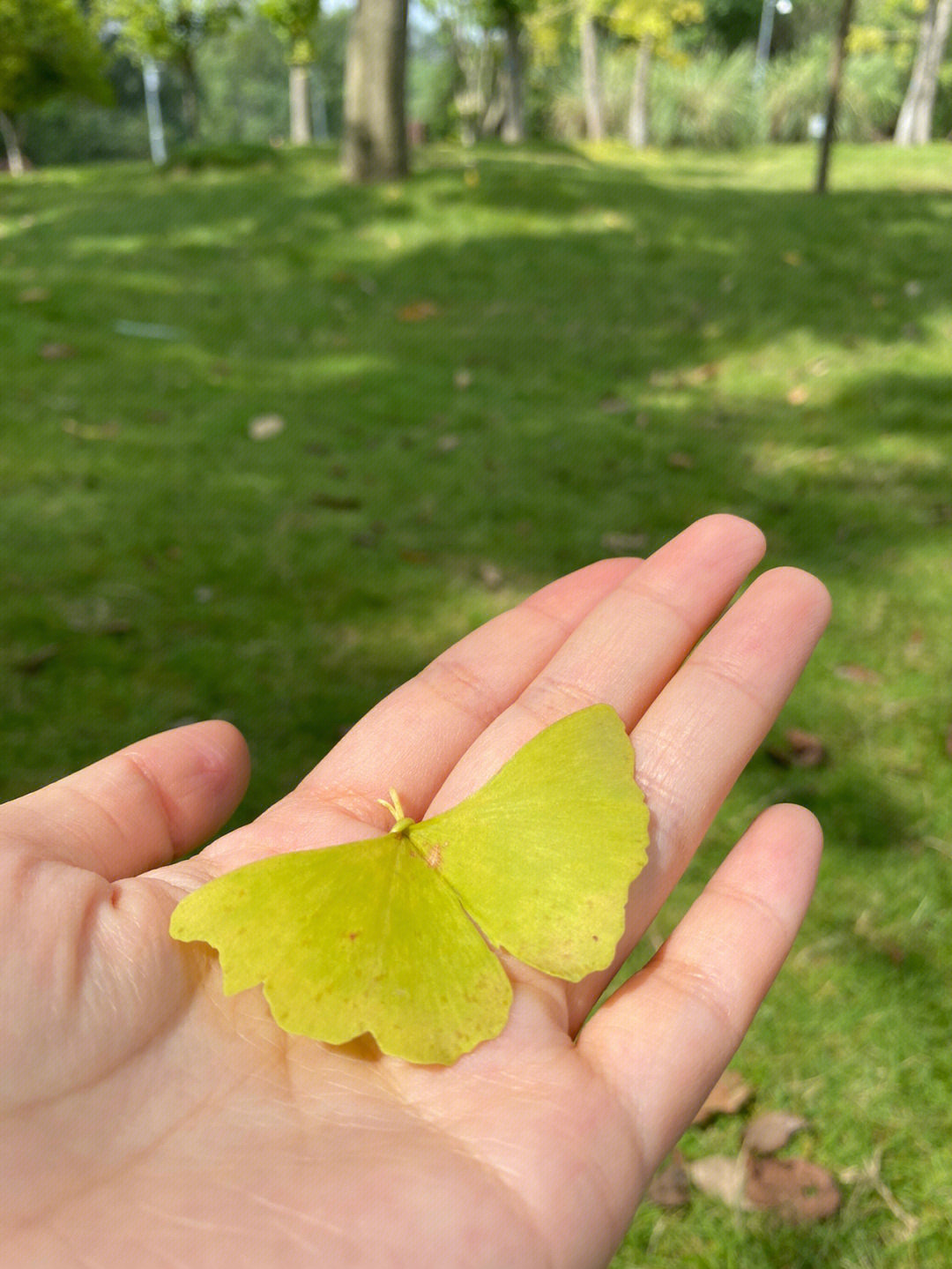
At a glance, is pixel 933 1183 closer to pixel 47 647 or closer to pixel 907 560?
pixel 907 560

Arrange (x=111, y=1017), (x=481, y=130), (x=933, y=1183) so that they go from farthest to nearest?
1. (x=481, y=130)
2. (x=933, y=1183)
3. (x=111, y=1017)

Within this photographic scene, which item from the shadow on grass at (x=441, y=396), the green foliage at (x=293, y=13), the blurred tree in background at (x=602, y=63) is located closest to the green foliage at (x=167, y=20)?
the blurred tree in background at (x=602, y=63)

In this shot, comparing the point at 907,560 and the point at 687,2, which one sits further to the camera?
the point at 687,2

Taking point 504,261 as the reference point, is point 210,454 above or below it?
below

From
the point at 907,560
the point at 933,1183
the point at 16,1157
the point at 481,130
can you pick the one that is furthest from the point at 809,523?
the point at 481,130

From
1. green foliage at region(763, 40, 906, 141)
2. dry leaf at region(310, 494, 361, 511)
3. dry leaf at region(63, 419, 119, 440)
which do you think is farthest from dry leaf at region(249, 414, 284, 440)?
green foliage at region(763, 40, 906, 141)

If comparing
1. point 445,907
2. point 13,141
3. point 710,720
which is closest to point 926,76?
point 710,720
